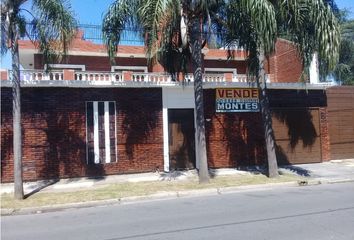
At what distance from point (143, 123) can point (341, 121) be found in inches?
380

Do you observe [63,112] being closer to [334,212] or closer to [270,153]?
[270,153]

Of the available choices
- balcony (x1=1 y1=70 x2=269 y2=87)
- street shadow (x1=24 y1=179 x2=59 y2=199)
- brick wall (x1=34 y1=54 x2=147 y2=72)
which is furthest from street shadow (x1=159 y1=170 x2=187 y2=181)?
brick wall (x1=34 y1=54 x2=147 y2=72)

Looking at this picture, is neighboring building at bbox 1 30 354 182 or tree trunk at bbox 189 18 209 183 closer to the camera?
tree trunk at bbox 189 18 209 183

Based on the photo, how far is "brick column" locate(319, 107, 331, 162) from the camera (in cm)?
2231

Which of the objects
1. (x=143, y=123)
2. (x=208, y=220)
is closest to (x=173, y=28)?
(x=143, y=123)

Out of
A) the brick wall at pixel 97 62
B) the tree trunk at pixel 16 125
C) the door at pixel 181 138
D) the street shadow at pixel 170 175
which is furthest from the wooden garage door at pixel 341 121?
the tree trunk at pixel 16 125

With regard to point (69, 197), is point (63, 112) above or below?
above

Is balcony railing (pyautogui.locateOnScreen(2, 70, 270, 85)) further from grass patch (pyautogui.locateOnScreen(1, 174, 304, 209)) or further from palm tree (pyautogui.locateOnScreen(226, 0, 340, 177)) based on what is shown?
grass patch (pyautogui.locateOnScreen(1, 174, 304, 209))

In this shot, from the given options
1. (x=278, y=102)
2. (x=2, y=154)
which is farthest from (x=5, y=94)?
(x=278, y=102)

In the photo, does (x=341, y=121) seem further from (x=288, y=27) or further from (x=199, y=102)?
(x=199, y=102)

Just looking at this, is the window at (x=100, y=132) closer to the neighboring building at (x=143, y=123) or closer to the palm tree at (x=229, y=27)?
the neighboring building at (x=143, y=123)

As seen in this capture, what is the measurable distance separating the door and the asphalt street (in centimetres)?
591

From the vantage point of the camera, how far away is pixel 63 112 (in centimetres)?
1770

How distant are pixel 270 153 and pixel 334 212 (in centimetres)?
746
